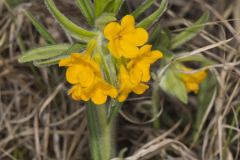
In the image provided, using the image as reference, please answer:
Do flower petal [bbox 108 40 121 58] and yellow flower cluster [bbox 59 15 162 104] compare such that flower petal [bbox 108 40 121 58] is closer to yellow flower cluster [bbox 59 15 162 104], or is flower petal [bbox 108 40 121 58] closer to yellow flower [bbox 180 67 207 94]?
yellow flower cluster [bbox 59 15 162 104]

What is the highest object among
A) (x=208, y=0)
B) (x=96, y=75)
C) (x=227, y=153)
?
(x=96, y=75)

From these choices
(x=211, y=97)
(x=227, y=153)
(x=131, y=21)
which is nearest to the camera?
(x=131, y=21)

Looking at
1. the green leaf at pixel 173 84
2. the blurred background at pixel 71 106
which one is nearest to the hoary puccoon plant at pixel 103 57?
the green leaf at pixel 173 84

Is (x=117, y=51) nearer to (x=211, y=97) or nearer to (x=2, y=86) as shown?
(x=211, y=97)

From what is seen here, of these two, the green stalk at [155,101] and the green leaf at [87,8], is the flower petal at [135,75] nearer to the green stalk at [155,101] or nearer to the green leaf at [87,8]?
the green leaf at [87,8]

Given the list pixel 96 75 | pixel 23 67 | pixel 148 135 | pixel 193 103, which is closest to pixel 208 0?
pixel 193 103

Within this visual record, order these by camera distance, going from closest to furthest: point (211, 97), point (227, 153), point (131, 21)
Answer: point (131, 21), point (227, 153), point (211, 97)
